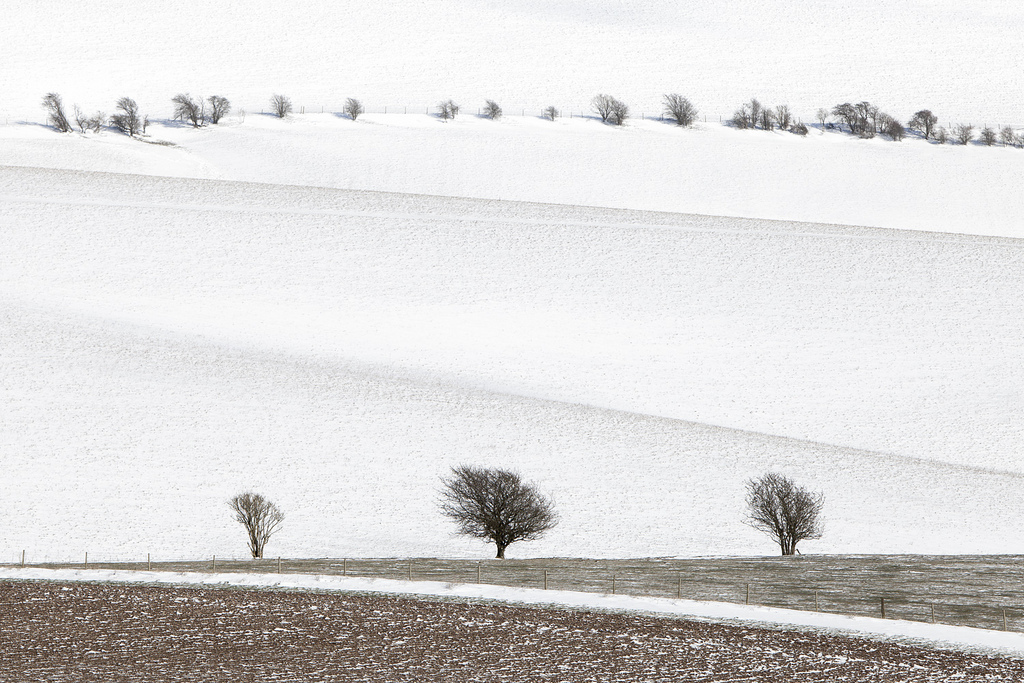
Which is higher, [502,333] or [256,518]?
[502,333]

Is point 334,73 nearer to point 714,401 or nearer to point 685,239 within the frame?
point 685,239

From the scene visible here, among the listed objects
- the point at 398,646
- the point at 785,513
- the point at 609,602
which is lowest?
the point at 398,646

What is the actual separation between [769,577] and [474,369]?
2117 centimetres

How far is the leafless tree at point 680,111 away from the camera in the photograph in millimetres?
106750

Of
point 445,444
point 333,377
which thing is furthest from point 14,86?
point 445,444

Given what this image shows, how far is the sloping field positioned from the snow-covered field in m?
0.16

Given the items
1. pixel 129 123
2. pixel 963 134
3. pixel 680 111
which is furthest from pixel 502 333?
pixel 963 134

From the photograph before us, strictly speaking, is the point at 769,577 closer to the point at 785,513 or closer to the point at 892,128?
the point at 785,513

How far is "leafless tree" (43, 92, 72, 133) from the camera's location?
3750 inches

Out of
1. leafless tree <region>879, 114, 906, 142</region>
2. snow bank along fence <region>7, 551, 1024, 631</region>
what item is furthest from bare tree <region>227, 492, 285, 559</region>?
leafless tree <region>879, 114, 906, 142</region>

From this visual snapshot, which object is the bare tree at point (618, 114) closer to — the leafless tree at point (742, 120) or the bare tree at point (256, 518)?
the leafless tree at point (742, 120)

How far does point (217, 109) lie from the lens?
336ft

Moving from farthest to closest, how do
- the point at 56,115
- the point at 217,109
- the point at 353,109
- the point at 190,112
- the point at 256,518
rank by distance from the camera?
the point at 353,109, the point at 217,109, the point at 190,112, the point at 56,115, the point at 256,518

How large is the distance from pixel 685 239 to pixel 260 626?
4643cm
